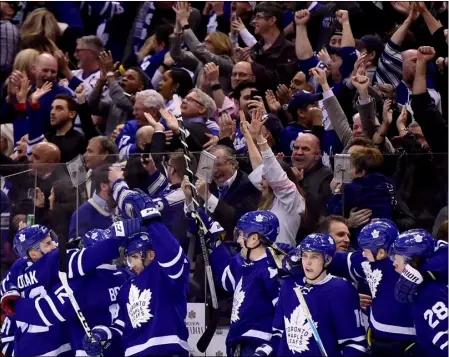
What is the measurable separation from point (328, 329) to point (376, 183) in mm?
1199

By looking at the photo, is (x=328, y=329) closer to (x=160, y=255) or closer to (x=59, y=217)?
(x=160, y=255)

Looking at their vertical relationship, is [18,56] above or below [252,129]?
below

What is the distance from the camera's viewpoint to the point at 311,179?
8633 millimetres

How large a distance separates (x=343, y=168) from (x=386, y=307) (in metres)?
1.28

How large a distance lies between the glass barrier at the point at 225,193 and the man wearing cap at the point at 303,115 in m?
0.49

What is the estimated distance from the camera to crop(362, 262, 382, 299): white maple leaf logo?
759cm

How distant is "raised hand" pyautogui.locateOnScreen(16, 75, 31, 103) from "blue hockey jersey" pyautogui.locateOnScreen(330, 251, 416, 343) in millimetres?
4235

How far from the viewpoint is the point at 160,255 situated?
8102 mm

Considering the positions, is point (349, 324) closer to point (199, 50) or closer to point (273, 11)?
point (273, 11)

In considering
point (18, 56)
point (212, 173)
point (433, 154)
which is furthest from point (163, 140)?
point (18, 56)

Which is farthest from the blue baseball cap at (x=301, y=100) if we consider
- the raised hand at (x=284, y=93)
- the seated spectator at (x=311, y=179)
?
the seated spectator at (x=311, y=179)

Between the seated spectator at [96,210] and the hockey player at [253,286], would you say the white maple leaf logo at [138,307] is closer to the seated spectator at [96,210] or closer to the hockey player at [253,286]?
the hockey player at [253,286]

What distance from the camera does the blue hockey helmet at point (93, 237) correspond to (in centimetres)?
852

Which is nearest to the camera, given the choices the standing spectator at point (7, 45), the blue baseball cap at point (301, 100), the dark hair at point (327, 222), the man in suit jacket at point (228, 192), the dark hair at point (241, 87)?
the dark hair at point (327, 222)
